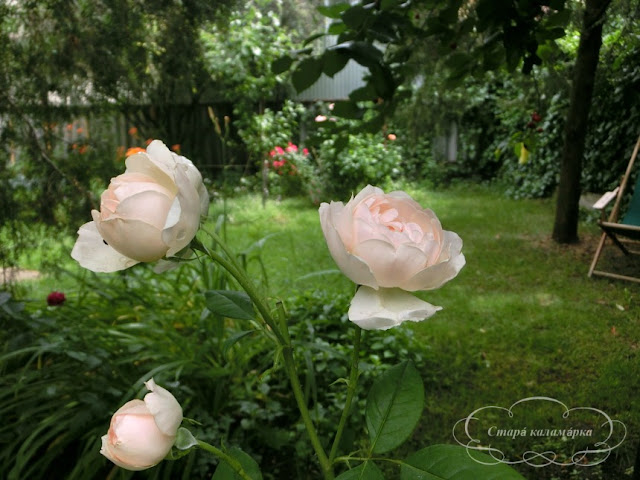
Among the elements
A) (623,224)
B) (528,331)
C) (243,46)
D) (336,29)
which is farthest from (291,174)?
(623,224)

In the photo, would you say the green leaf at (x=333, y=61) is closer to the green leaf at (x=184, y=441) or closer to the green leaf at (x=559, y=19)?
the green leaf at (x=559, y=19)

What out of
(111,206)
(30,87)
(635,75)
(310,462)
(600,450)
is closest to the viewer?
(111,206)

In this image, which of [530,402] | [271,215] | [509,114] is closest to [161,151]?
[530,402]

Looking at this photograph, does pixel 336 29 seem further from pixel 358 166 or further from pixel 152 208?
pixel 358 166

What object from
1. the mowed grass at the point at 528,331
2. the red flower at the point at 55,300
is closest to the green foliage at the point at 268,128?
the mowed grass at the point at 528,331

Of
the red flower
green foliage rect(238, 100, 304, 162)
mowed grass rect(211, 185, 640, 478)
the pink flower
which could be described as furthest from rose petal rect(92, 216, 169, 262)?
the pink flower

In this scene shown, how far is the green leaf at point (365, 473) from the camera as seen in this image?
0.32m

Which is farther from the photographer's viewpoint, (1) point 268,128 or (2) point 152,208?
(1) point 268,128

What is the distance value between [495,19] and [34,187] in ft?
4.23

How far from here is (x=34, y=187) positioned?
1470 millimetres

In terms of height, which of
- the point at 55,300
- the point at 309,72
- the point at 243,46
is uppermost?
the point at 243,46

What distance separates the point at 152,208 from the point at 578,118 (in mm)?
833

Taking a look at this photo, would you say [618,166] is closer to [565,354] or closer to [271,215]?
[565,354]

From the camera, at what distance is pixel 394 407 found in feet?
1.15
